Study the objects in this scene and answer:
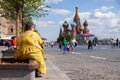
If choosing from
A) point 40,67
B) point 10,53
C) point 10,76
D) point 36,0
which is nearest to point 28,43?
point 40,67

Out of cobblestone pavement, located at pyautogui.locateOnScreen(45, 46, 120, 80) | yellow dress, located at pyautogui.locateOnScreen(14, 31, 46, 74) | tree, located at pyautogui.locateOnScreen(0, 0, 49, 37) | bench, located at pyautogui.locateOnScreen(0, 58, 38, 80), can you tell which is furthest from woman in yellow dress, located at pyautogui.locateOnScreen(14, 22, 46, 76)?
tree, located at pyautogui.locateOnScreen(0, 0, 49, 37)

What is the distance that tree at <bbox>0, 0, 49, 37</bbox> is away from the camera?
83.3 feet

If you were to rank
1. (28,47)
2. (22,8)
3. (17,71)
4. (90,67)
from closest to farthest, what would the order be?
(17,71), (28,47), (90,67), (22,8)

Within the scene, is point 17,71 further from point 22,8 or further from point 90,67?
point 22,8

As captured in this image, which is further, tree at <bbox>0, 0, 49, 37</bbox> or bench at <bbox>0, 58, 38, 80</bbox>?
tree at <bbox>0, 0, 49, 37</bbox>

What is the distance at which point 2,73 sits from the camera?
7387 millimetres

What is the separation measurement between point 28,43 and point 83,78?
3.43m

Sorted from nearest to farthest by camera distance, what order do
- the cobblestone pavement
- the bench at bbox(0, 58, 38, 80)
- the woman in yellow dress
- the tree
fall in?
the bench at bbox(0, 58, 38, 80) < the woman in yellow dress < the cobblestone pavement < the tree

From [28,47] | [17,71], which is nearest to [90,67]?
[28,47]

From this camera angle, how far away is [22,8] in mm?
25703

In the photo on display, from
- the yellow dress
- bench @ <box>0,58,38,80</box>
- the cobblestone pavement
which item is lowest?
the cobblestone pavement

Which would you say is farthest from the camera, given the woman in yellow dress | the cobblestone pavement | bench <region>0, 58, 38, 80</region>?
the cobblestone pavement

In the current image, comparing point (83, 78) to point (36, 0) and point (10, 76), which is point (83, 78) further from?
point (36, 0)

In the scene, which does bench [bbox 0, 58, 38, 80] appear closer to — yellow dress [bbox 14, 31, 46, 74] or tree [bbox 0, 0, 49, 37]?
yellow dress [bbox 14, 31, 46, 74]
